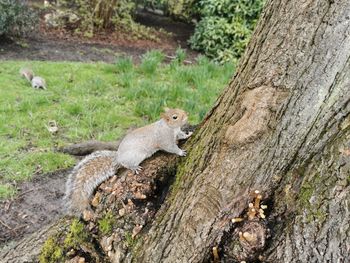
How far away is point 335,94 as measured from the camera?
5.99ft

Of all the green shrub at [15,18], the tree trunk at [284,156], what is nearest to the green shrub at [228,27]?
the green shrub at [15,18]

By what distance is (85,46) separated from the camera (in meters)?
7.61

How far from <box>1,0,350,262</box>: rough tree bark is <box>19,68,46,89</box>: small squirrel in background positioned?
3.77m

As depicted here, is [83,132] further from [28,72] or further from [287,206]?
[287,206]

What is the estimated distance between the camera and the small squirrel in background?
5535mm

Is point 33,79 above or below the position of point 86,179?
below

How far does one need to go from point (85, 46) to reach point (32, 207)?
430 centimetres

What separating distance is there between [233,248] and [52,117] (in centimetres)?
339

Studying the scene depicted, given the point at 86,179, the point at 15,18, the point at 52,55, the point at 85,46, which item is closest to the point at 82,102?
the point at 52,55

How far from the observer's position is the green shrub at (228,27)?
26.0 ft

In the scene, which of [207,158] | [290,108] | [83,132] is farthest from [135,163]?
[83,132]

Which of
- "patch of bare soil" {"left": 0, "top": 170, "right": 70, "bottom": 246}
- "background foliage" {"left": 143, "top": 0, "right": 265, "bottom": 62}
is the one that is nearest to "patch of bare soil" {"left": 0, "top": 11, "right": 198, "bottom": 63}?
"background foliage" {"left": 143, "top": 0, "right": 265, "bottom": 62}

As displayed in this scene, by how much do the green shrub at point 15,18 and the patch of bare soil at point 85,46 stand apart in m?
0.17

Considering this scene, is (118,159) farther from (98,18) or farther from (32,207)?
(98,18)
